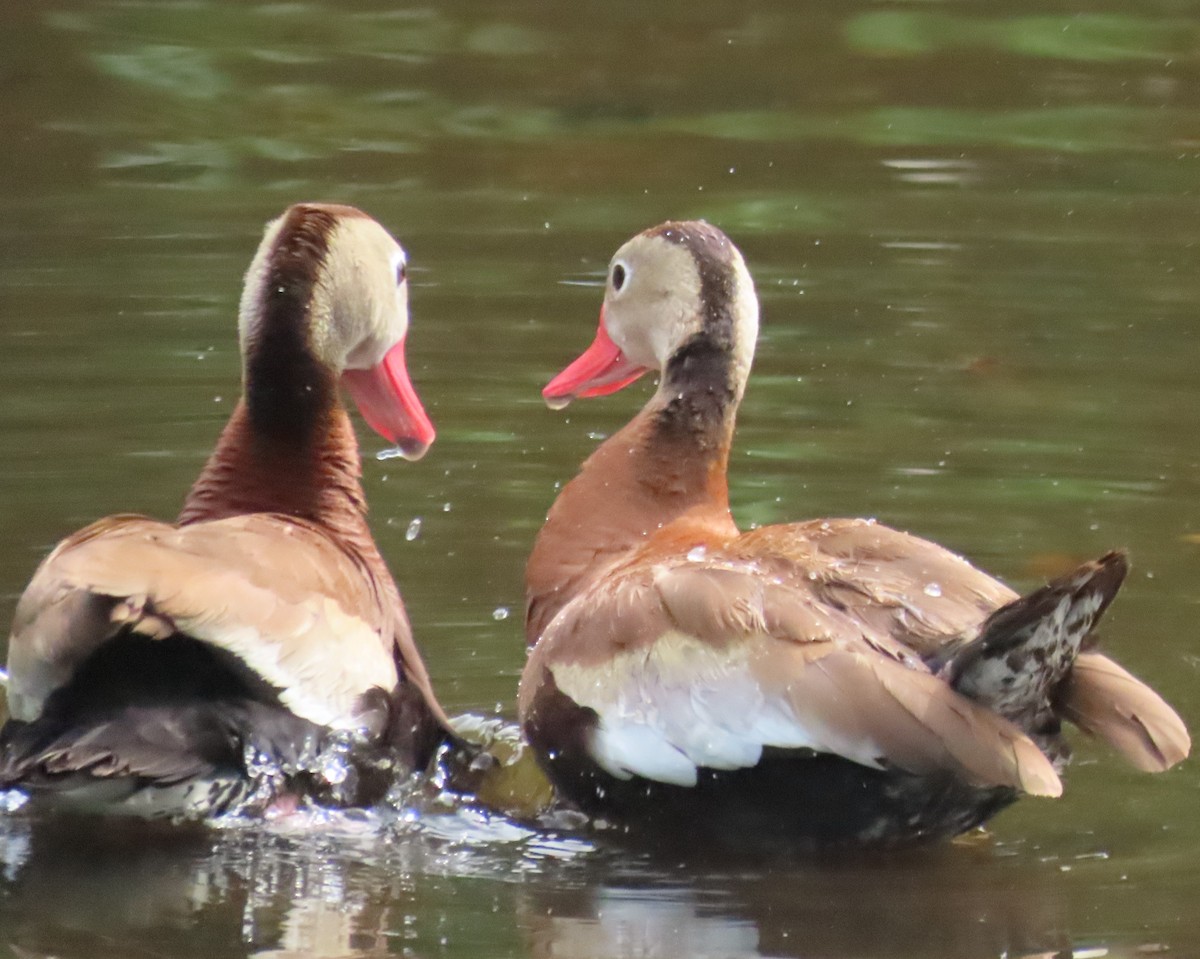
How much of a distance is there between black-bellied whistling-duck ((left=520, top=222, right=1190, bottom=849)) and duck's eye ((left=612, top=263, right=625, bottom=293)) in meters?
1.15

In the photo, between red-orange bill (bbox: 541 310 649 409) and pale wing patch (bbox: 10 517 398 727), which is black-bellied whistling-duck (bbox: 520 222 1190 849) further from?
red-orange bill (bbox: 541 310 649 409)

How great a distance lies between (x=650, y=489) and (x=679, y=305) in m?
0.56

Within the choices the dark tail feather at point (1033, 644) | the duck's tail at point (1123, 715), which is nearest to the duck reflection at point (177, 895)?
the dark tail feather at point (1033, 644)

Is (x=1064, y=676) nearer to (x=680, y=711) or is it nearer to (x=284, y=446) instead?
(x=680, y=711)

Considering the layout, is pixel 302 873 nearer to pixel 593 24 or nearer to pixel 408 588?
pixel 408 588

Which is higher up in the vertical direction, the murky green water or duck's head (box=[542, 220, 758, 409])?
duck's head (box=[542, 220, 758, 409])

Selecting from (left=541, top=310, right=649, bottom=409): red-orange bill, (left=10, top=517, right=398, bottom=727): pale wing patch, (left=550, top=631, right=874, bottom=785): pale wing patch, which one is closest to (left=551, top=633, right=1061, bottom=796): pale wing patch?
(left=550, top=631, right=874, bottom=785): pale wing patch

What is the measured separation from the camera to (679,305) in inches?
257

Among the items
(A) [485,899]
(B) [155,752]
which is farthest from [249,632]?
(A) [485,899]

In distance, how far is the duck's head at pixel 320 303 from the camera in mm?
6152

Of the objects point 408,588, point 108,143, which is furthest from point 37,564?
point 108,143

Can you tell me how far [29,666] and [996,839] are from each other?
2.04 metres

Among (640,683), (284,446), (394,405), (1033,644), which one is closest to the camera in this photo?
(1033,644)

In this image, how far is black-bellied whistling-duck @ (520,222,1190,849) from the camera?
4840 mm
